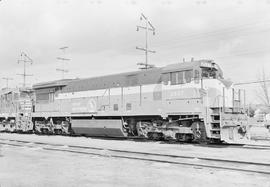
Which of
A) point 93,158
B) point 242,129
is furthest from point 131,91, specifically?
point 93,158

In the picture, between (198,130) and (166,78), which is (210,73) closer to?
(166,78)

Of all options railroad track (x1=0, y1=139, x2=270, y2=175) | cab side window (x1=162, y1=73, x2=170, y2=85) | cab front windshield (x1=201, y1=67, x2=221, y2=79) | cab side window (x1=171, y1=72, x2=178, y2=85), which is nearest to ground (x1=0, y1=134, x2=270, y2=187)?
railroad track (x1=0, y1=139, x2=270, y2=175)

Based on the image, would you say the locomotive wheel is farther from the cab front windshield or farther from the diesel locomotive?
the cab front windshield

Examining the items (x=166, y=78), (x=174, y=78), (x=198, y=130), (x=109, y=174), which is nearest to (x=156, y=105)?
(x=166, y=78)

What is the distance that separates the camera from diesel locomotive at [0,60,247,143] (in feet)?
47.0

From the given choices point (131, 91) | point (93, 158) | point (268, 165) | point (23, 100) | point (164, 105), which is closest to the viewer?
point (268, 165)

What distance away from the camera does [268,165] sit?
8.62 m

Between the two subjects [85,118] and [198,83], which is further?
[85,118]

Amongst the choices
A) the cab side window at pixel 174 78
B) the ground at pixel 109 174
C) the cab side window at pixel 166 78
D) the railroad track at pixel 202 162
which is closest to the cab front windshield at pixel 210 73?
the cab side window at pixel 174 78

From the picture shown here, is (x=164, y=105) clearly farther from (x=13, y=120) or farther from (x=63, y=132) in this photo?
(x=13, y=120)

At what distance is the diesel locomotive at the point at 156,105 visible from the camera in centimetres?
1431

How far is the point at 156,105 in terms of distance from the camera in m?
15.9

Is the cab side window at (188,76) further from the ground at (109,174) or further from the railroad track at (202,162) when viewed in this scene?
the ground at (109,174)

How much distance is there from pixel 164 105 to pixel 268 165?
7.36 metres
